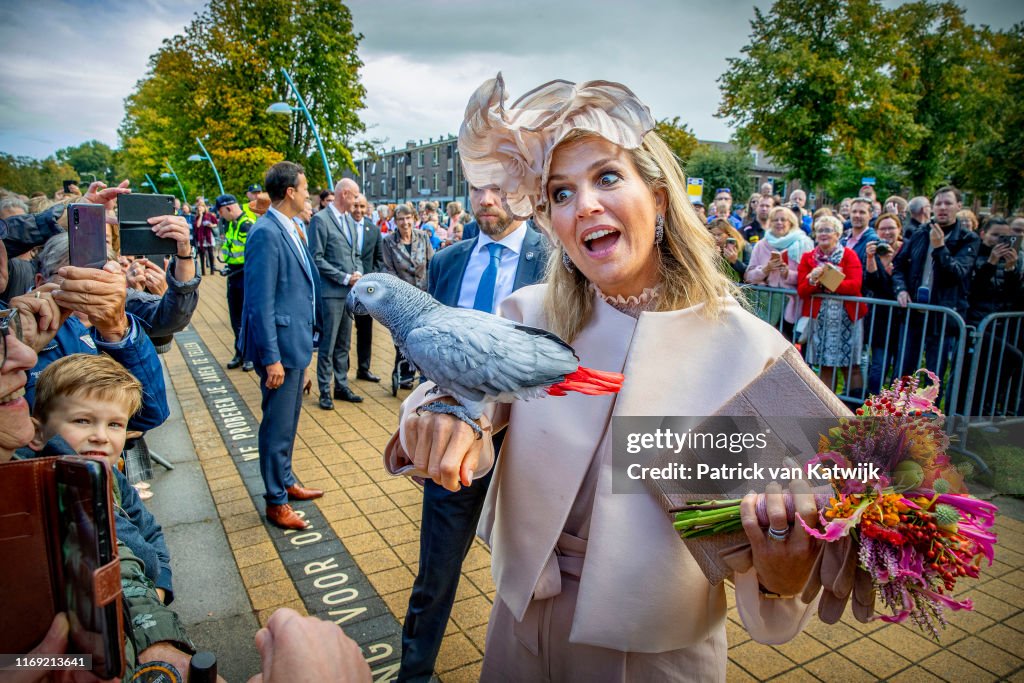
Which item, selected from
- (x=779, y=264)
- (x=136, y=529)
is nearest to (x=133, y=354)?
(x=136, y=529)

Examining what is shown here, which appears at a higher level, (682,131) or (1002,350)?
(682,131)

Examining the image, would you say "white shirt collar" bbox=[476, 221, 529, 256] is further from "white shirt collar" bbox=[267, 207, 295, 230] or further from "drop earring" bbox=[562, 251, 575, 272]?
"white shirt collar" bbox=[267, 207, 295, 230]

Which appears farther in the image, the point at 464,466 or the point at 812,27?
the point at 812,27

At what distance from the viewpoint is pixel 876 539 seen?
1111 mm

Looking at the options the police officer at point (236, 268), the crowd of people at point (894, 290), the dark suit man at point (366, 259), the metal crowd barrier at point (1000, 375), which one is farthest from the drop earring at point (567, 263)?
the police officer at point (236, 268)

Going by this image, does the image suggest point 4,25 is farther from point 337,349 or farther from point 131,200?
point 337,349

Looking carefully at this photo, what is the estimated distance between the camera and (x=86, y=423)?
2324 mm

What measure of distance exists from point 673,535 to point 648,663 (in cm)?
37

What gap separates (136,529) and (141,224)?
1.29 metres

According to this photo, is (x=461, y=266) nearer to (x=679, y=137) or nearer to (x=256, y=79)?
(x=256, y=79)

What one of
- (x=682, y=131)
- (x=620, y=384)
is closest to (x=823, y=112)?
(x=682, y=131)

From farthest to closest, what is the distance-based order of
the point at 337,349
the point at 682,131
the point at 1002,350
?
the point at 682,131 < the point at 337,349 < the point at 1002,350

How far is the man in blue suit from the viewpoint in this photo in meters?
4.22

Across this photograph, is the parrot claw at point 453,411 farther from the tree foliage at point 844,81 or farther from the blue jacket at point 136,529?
the tree foliage at point 844,81
